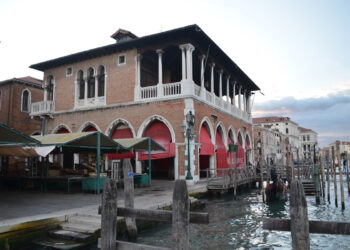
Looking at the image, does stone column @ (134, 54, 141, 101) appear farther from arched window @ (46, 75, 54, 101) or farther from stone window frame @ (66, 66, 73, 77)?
arched window @ (46, 75, 54, 101)

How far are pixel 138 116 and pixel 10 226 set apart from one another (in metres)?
11.5

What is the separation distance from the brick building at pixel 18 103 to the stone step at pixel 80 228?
19.4 m

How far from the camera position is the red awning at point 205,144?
1659cm

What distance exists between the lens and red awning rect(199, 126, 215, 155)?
653 inches

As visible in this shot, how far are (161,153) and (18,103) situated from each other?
14.8m

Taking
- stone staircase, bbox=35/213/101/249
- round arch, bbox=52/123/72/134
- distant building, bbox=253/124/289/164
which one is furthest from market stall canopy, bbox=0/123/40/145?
distant building, bbox=253/124/289/164

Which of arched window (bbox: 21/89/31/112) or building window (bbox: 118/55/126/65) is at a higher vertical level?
building window (bbox: 118/55/126/65)

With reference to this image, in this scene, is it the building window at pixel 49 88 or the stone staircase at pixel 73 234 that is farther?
the building window at pixel 49 88

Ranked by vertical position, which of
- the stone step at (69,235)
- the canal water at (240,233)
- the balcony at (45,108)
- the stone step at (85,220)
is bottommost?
the canal water at (240,233)

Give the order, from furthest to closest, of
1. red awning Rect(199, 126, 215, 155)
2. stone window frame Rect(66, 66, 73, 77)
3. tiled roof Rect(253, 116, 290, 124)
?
tiled roof Rect(253, 116, 290, 124), stone window frame Rect(66, 66, 73, 77), red awning Rect(199, 126, 215, 155)

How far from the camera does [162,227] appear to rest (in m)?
8.13

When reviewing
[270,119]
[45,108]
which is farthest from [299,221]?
[270,119]

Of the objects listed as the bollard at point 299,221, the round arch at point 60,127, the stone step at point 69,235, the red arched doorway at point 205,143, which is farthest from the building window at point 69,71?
the bollard at point 299,221

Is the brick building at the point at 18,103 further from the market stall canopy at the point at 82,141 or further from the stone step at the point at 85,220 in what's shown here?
the stone step at the point at 85,220
